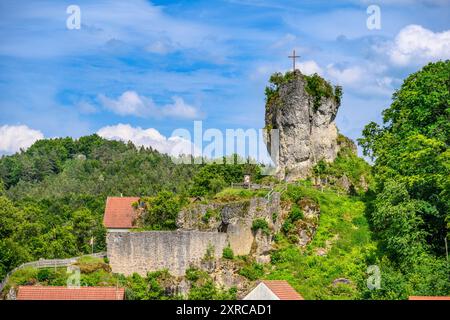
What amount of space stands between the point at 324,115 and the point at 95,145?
92.0 metres

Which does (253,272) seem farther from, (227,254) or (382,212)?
(382,212)

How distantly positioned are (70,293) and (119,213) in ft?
65.6

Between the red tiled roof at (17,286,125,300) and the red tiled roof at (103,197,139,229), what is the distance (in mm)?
17588

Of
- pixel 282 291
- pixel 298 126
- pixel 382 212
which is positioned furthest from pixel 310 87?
pixel 282 291

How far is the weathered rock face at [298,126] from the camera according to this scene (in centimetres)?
5828

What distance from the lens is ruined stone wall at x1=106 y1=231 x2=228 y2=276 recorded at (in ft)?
162

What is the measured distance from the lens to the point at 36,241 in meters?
64.4

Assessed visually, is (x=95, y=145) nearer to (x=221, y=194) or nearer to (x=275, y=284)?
(x=221, y=194)

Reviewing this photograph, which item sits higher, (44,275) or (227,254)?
(227,254)

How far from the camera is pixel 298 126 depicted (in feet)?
191

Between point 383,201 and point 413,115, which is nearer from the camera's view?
point 383,201

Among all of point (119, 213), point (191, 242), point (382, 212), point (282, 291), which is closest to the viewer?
point (282, 291)

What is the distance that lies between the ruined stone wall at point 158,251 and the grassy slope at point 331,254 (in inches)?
154
